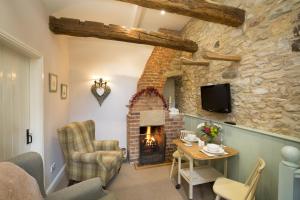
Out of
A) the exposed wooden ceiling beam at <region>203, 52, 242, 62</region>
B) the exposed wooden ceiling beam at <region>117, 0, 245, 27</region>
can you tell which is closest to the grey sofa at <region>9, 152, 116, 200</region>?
the exposed wooden ceiling beam at <region>117, 0, 245, 27</region>

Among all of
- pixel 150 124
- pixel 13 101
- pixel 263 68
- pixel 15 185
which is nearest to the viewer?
pixel 15 185

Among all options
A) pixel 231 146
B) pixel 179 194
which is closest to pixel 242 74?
pixel 231 146

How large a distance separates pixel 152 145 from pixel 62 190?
7.99 feet

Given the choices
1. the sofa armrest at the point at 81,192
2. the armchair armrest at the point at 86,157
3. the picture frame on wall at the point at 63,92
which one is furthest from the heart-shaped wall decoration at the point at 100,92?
the sofa armrest at the point at 81,192

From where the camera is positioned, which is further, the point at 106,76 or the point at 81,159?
the point at 106,76

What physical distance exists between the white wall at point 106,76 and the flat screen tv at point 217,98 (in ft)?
5.73

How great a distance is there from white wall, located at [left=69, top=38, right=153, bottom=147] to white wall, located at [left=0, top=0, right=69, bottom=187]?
27cm

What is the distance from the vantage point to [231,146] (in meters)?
2.46

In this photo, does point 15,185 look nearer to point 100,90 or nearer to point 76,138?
point 76,138

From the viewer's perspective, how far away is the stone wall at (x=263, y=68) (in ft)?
5.69

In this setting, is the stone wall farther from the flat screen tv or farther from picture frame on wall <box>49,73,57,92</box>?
picture frame on wall <box>49,73,57,92</box>

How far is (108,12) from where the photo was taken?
2.88 m

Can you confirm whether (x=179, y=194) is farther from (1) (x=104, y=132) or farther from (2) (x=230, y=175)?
(1) (x=104, y=132)

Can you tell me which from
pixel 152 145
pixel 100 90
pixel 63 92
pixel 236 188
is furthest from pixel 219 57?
pixel 63 92
